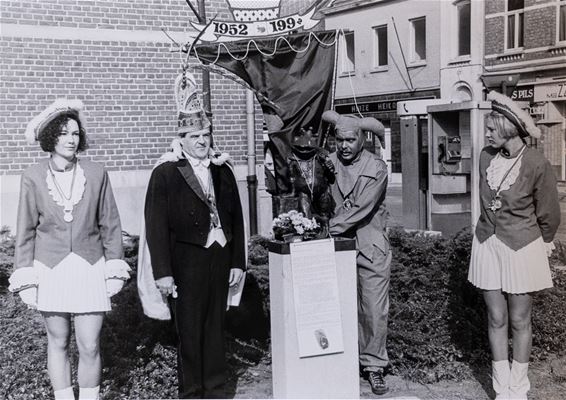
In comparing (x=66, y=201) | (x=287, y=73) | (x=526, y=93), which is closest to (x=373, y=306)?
(x=66, y=201)

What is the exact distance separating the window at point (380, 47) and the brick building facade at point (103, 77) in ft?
53.1

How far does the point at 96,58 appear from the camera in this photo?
9.06m

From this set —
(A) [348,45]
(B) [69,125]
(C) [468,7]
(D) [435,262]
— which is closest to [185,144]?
(B) [69,125]

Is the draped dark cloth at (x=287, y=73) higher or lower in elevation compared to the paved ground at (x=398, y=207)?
higher

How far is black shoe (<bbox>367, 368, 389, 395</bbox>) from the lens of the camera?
445 cm

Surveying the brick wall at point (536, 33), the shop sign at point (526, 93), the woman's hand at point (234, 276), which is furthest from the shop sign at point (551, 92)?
the woman's hand at point (234, 276)

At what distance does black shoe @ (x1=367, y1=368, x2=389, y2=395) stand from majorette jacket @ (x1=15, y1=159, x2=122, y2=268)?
196 cm

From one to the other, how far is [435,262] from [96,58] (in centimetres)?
546

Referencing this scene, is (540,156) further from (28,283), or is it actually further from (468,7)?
(468,7)

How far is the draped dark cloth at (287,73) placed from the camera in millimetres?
6773

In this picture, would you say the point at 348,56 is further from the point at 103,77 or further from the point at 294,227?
the point at 294,227

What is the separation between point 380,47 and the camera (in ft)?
84.4

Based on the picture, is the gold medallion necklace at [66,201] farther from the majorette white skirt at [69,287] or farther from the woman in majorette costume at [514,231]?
the woman in majorette costume at [514,231]

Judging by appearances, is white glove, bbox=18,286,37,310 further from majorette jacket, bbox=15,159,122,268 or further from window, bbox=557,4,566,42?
window, bbox=557,4,566,42
